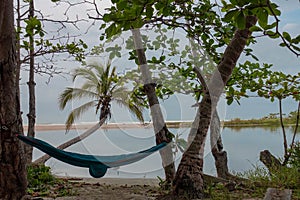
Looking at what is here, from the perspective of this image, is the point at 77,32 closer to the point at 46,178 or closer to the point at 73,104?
the point at 73,104

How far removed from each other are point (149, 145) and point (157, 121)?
1.06 ft

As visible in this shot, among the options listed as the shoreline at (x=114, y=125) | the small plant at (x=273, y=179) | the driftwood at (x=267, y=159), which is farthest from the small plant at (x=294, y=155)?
the shoreline at (x=114, y=125)

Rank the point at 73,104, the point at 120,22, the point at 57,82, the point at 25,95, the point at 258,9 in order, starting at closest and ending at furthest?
the point at 258,9, the point at 120,22, the point at 25,95, the point at 57,82, the point at 73,104

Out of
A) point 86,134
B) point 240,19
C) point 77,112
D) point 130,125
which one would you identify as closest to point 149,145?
point 130,125

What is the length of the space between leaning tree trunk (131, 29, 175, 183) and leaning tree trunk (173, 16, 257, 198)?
20.3 inches

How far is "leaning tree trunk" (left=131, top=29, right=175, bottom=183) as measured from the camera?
9.16 feet

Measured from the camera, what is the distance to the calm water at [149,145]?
122 inches

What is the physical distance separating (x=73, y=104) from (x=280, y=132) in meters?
2.86

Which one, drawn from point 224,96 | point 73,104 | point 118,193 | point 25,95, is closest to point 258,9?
point 224,96

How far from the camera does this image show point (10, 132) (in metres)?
2.21

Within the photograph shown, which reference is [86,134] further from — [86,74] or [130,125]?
[130,125]

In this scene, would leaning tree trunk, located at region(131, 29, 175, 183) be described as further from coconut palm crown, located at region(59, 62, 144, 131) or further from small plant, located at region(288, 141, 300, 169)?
coconut palm crown, located at region(59, 62, 144, 131)

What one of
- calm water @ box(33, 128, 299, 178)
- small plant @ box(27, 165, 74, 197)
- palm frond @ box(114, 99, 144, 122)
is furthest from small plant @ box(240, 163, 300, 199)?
palm frond @ box(114, 99, 144, 122)

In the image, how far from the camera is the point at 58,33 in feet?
11.4
